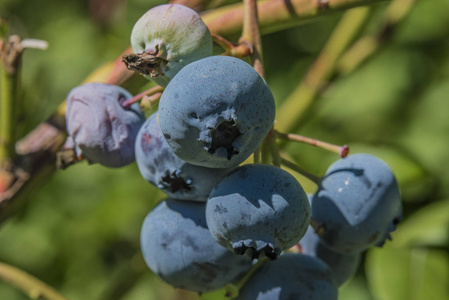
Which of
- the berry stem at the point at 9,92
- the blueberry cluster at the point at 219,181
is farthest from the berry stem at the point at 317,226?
the berry stem at the point at 9,92

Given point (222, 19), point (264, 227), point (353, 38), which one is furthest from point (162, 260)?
point (353, 38)

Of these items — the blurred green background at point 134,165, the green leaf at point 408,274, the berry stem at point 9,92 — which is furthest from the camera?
the blurred green background at point 134,165

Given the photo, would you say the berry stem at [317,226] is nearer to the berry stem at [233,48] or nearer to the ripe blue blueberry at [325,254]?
the ripe blue blueberry at [325,254]

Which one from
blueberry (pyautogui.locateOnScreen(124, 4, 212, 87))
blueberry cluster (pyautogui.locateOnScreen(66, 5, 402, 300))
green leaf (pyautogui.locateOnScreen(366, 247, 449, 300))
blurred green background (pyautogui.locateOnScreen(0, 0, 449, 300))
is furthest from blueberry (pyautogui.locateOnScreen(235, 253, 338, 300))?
blurred green background (pyautogui.locateOnScreen(0, 0, 449, 300))

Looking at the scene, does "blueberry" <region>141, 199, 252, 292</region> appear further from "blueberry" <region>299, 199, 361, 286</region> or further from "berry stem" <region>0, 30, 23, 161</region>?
"berry stem" <region>0, 30, 23, 161</region>

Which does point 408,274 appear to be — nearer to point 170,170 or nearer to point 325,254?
point 325,254

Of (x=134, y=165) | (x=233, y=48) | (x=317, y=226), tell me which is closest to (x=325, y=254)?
(x=317, y=226)
